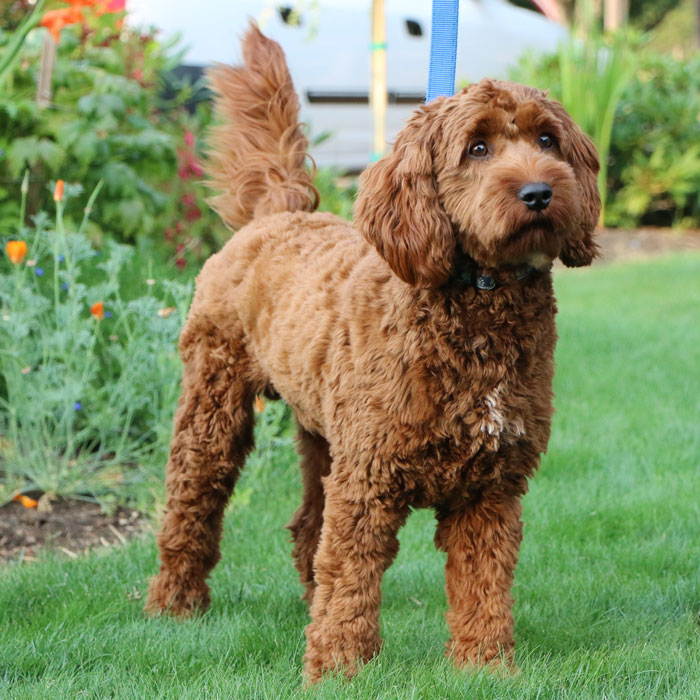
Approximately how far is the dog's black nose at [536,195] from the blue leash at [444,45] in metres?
0.89

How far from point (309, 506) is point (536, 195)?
180 centimetres

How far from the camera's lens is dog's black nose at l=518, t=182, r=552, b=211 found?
2.62 meters

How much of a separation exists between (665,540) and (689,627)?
862 mm

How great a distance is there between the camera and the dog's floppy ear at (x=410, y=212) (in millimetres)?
2773

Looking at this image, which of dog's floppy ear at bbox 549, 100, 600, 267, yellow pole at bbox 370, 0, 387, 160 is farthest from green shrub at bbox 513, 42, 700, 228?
dog's floppy ear at bbox 549, 100, 600, 267

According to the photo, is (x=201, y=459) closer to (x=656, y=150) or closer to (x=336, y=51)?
(x=336, y=51)

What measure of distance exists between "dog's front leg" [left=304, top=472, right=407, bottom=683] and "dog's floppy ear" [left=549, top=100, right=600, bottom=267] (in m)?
0.90

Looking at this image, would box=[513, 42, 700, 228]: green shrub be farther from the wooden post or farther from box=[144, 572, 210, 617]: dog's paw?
box=[144, 572, 210, 617]: dog's paw

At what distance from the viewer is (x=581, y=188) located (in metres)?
2.94

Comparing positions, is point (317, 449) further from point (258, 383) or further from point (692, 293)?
point (692, 293)

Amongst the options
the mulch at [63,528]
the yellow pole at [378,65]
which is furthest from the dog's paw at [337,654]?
the yellow pole at [378,65]

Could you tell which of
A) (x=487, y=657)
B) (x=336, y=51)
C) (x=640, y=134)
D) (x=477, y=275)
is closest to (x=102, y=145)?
(x=477, y=275)

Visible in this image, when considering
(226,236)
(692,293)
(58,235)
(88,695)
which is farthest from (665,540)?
(692,293)

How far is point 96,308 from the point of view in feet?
14.7
